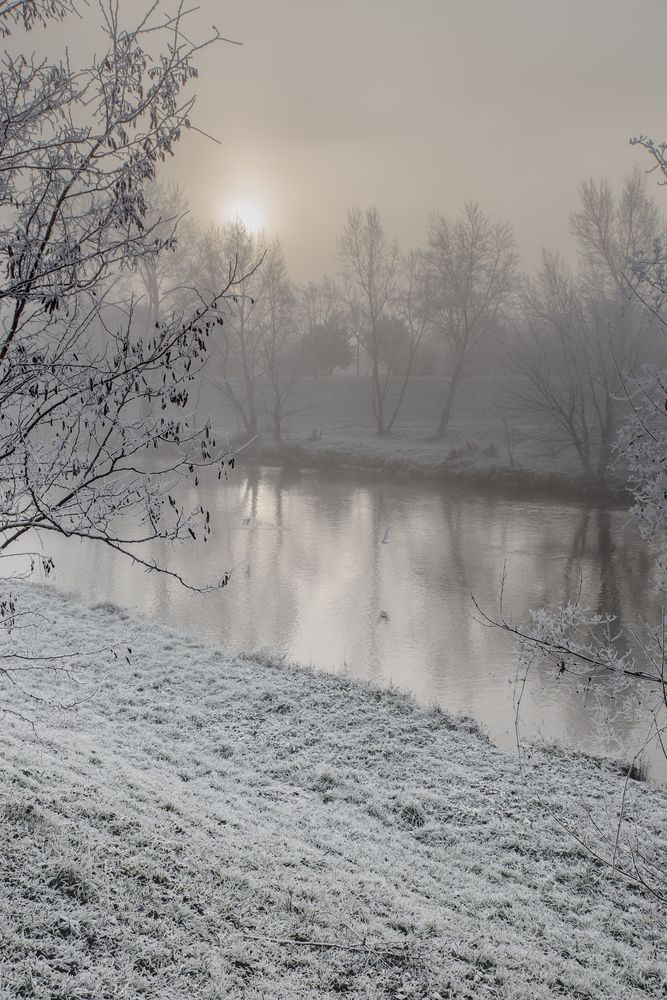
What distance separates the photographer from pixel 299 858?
18.0ft

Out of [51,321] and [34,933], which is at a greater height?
[51,321]

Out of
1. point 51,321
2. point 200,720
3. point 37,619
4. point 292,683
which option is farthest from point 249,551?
point 51,321

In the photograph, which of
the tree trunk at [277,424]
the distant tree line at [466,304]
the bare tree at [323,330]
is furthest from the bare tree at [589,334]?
the bare tree at [323,330]

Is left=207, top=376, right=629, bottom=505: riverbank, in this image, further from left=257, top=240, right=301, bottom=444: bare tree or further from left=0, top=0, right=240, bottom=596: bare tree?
left=0, top=0, right=240, bottom=596: bare tree

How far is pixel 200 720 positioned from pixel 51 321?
5.68 m

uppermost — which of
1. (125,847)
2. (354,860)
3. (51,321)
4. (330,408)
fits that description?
(330,408)

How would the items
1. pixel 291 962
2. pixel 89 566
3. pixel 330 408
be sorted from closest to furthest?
pixel 291 962 → pixel 89 566 → pixel 330 408

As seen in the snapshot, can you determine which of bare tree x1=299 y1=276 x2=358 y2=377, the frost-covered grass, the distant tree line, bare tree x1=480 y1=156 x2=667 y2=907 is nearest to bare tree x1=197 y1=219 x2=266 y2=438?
the distant tree line

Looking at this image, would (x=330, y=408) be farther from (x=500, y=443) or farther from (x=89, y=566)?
(x=89, y=566)

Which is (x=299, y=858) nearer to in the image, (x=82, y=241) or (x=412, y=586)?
(x=82, y=241)

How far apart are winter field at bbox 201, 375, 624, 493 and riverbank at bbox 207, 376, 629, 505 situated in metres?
0.04

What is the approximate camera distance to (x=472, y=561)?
57.8 feet

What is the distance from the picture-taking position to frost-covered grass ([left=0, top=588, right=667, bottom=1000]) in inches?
161

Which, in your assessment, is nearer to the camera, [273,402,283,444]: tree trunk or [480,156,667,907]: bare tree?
[480,156,667,907]: bare tree
